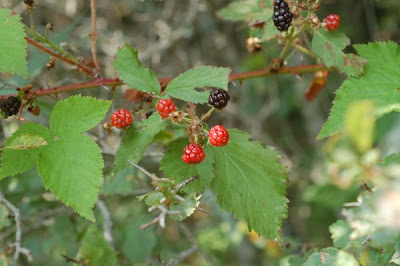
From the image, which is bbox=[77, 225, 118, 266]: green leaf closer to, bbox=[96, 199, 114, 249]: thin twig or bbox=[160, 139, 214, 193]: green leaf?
bbox=[96, 199, 114, 249]: thin twig

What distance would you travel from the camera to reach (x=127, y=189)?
117 inches

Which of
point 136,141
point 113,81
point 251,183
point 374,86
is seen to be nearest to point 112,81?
point 113,81

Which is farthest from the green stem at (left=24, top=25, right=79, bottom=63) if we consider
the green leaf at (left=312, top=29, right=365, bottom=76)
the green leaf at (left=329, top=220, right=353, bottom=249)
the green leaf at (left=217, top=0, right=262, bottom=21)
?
the green leaf at (left=329, top=220, right=353, bottom=249)

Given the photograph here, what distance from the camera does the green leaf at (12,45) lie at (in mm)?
1781

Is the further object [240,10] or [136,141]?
[240,10]

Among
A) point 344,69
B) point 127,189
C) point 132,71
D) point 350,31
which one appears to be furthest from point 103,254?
point 350,31

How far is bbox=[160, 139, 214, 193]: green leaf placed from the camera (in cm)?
186

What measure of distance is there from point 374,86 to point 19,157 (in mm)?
1579

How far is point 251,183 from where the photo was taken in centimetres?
195

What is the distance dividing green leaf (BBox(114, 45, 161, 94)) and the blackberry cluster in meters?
0.61

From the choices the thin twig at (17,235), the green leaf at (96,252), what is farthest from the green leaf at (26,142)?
the green leaf at (96,252)

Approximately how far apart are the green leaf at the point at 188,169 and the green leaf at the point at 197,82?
0.24 metres

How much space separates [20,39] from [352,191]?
3.05 metres

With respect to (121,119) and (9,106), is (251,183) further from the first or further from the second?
(9,106)
